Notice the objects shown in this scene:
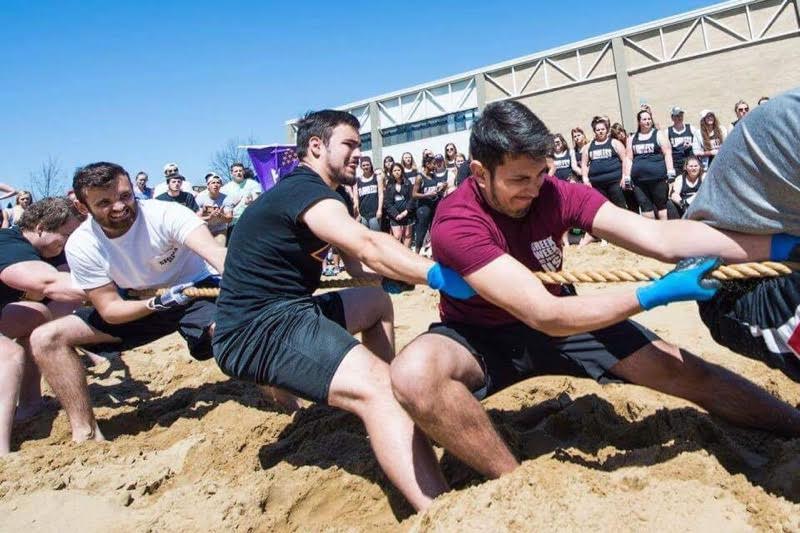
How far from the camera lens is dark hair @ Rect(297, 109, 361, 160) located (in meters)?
2.81

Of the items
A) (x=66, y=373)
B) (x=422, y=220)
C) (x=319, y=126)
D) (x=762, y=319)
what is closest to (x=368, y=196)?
(x=422, y=220)

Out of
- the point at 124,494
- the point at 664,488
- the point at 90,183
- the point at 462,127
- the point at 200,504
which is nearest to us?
the point at 664,488

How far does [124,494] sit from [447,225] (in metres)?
1.81

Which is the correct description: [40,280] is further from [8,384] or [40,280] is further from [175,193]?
[175,193]

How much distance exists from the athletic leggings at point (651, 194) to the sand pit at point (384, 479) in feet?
12.0

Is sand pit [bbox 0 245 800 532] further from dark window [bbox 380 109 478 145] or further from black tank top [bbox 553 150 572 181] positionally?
dark window [bbox 380 109 478 145]

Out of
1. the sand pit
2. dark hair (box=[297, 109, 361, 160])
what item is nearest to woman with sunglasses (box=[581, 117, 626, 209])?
the sand pit

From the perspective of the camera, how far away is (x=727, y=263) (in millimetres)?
1971

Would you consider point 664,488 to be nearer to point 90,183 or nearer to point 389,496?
point 389,496

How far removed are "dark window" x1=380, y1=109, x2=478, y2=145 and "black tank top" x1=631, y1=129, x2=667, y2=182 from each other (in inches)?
594

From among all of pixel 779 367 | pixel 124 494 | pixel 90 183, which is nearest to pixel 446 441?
pixel 779 367

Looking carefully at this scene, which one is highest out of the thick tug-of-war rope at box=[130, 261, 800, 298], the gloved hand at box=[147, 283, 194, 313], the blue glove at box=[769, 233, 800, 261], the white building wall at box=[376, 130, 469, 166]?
the white building wall at box=[376, 130, 469, 166]

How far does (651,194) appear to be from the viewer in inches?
284

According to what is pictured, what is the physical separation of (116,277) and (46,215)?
976mm
